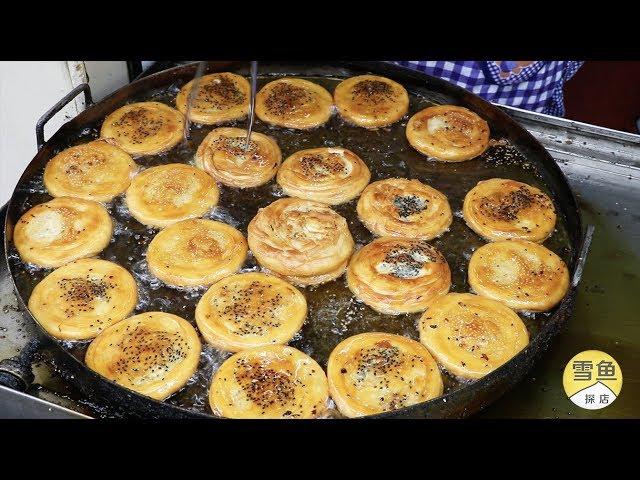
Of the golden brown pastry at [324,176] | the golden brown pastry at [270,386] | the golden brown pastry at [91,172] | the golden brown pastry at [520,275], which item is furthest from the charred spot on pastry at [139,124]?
the golden brown pastry at [520,275]

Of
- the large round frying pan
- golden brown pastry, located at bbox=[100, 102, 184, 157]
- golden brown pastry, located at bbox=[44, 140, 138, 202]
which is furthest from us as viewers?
golden brown pastry, located at bbox=[100, 102, 184, 157]

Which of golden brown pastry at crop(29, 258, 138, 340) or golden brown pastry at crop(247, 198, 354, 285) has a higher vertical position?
golden brown pastry at crop(247, 198, 354, 285)

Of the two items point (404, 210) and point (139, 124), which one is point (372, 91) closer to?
point (404, 210)

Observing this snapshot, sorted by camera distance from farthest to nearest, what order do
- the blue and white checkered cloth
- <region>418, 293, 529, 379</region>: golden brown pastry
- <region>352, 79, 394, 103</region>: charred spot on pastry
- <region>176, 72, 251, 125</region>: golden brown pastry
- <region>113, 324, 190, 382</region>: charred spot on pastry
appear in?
the blue and white checkered cloth, <region>352, 79, 394, 103</region>: charred spot on pastry, <region>176, 72, 251, 125</region>: golden brown pastry, <region>418, 293, 529, 379</region>: golden brown pastry, <region>113, 324, 190, 382</region>: charred spot on pastry

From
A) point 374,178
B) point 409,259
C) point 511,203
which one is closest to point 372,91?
point 374,178

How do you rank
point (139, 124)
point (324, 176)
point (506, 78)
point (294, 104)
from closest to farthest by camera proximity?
point (324, 176) < point (139, 124) < point (294, 104) < point (506, 78)

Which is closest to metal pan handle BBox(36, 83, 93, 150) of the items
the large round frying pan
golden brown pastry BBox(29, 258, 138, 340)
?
the large round frying pan

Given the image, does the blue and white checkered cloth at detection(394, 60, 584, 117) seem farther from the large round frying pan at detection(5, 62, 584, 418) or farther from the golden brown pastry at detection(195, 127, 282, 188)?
the golden brown pastry at detection(195, 127, 282, 188)
